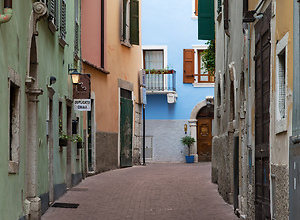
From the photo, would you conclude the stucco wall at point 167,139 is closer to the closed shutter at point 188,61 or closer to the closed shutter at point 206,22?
the closed shutter at point 188,61

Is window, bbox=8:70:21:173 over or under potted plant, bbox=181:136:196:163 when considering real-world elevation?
over

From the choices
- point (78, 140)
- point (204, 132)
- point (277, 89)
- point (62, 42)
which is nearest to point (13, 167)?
point (277, 89)

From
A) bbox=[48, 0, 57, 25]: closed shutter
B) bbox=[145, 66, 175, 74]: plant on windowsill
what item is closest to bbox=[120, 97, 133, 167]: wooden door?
bbox=[145, 66, 175, 74]: plant on windowsill

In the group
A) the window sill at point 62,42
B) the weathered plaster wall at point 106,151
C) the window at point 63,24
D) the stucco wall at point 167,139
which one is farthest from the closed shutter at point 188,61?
the window sill at point 62,42

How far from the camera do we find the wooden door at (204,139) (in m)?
31.0

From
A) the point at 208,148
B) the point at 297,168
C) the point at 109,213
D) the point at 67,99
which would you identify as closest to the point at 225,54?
the point at 67,99

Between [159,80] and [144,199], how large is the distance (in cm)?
1737

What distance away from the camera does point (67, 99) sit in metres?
15.5

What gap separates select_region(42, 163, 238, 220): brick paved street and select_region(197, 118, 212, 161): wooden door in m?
10.8

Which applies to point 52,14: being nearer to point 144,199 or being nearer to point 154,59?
point 144,199

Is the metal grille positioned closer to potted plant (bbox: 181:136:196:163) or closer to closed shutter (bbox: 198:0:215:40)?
closed shutter (bbox: 198:0:215:40)

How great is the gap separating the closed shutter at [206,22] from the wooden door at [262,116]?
34.0 feet

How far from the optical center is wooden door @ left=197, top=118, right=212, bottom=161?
31047mm

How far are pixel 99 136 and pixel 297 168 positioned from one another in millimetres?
15113
